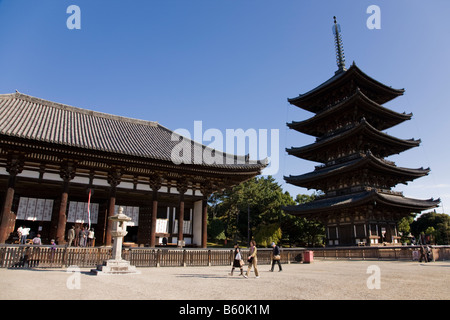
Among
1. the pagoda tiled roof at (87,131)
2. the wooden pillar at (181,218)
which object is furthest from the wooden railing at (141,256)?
the pagoda tiled roof at (87,131)

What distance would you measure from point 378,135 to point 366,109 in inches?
132

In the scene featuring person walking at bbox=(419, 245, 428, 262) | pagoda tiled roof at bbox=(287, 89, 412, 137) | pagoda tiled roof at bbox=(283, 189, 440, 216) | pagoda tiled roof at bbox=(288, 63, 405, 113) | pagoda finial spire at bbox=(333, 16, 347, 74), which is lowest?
person walking at bbox=(419, 245, 428, 262)

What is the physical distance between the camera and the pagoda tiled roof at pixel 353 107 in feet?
96.0

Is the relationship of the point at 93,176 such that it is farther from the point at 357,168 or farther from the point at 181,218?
the point at 357,168

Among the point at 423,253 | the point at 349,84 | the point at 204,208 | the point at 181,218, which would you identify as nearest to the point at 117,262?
the point at 181,218

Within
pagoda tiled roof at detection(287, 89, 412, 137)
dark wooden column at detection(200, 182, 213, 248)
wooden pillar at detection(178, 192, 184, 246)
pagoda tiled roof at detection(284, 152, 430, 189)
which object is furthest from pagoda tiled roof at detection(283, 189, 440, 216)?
wooden pillar at detection(178, 192, 184, 246)

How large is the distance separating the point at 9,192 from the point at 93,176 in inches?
163

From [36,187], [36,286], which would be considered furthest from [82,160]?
[36,286]

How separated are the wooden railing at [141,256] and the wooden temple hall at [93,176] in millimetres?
1615

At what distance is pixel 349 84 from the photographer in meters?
31.9

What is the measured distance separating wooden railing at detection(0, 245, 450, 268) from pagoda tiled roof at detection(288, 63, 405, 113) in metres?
17.8

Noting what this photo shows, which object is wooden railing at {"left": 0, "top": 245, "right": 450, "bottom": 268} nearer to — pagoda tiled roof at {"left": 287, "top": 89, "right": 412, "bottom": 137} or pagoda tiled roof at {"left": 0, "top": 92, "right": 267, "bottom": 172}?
pagoda tiled roof at {"left": 0, "top": 92, "right": 267, "bottom": 172}

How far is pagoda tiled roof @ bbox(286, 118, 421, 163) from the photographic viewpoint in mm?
27891
